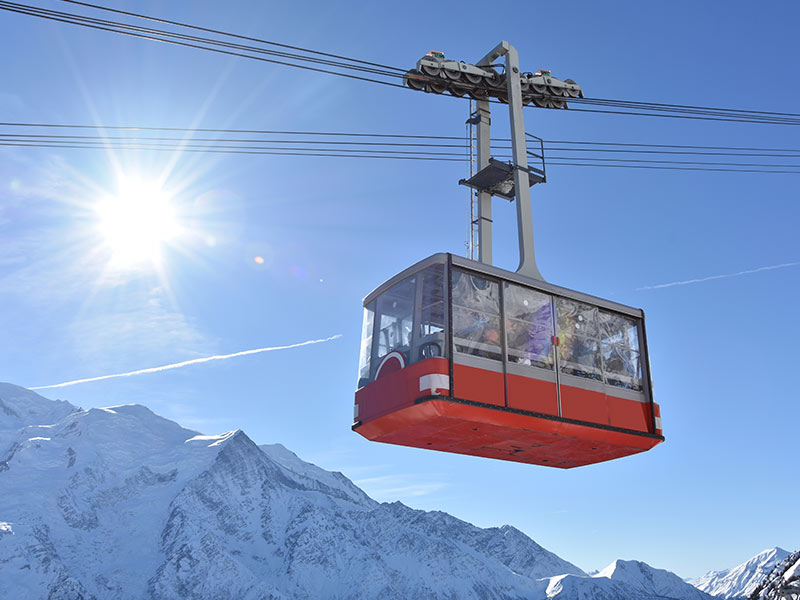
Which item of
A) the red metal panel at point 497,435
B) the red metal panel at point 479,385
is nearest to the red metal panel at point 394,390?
the red metal panel at point 497,435

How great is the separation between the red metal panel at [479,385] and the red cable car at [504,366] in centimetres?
2

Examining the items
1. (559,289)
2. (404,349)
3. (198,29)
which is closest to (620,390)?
(559,289)

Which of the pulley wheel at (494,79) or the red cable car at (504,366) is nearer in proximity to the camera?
the red cable car at (504,366)

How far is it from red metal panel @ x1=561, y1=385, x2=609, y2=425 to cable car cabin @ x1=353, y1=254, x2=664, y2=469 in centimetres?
3

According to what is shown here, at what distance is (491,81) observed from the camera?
19094 millimetres

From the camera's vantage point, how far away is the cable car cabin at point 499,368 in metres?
14.2

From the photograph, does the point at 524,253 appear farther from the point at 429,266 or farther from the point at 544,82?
the point at 544,82

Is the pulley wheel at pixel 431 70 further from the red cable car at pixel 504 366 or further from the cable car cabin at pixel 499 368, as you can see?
the cable car cabin at pixel 499 368

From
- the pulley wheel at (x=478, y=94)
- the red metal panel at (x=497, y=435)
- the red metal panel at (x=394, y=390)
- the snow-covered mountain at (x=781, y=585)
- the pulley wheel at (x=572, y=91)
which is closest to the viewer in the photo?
the red metal panel at (x=394, y=390)

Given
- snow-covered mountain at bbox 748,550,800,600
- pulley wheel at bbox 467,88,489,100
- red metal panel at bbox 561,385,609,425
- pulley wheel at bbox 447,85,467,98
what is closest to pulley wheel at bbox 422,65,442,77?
pulley wheel at bbox 447,85,467,98

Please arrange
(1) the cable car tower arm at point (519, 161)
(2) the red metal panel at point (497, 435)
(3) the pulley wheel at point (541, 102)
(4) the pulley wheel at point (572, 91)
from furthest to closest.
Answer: (4) the pulley wheel at point (572, 91) → (3) the pulley wheel at point (541, 102) → (1) the cable car tower arm at point (519, 161) → (2) the red metal panel at point (497, 435)

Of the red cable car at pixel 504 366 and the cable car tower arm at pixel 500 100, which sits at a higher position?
the cable car tower arm at pixel 500 100

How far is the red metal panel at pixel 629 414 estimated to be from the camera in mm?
16328

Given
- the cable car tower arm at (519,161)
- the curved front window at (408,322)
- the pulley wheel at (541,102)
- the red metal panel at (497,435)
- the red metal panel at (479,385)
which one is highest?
the pulley wheel at (541,102)
